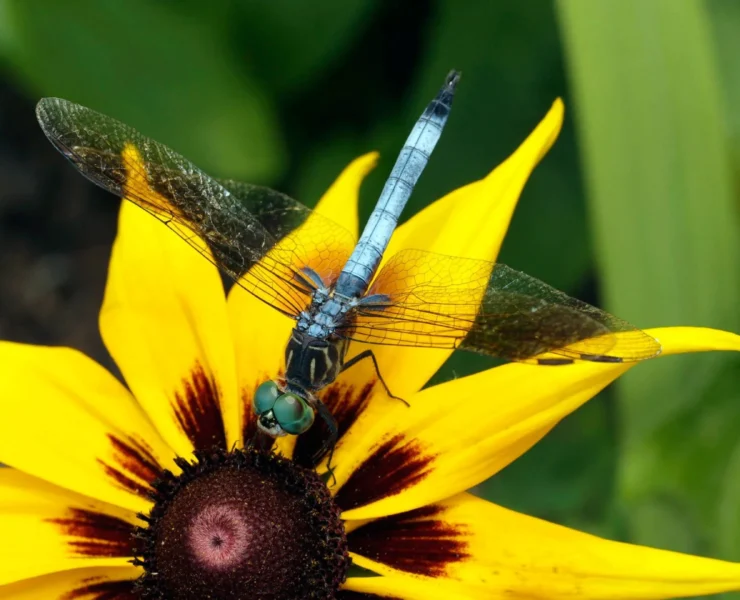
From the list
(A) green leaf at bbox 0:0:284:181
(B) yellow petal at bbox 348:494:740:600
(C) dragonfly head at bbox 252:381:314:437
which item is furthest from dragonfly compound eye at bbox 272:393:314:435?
(A) green leaf at bbox 0:0:284:181

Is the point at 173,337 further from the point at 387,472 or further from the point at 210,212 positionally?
the point at 387,472

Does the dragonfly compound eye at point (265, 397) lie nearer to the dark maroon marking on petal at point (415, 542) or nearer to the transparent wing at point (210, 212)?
the transparent wing at point (210, 212)

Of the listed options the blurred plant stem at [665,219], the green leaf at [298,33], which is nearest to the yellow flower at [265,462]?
the blurred plant stem at [665,219]

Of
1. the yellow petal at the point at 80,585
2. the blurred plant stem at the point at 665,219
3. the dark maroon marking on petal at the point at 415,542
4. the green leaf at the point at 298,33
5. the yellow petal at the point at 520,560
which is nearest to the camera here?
the yellow petal at the point at 520,560

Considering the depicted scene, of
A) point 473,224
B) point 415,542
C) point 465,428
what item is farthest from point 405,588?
point 473,224

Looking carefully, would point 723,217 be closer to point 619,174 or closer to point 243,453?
point 619,174

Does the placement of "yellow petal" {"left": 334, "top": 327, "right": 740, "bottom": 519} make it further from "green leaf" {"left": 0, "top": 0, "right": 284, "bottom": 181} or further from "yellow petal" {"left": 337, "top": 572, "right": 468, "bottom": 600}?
"green leaf" {"left": 0, "top": 0, "right": 284, "bottom": 181}
